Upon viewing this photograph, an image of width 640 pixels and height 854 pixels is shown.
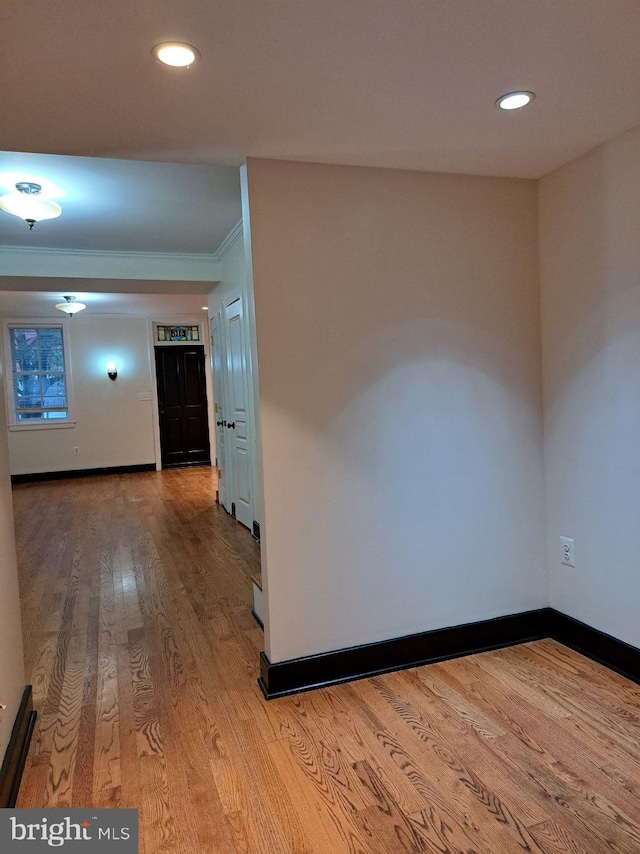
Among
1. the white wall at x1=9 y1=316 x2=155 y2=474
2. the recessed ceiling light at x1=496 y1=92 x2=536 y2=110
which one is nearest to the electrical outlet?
the recessed ceiling light at x1=496 y1=92 x2=536 y2=110

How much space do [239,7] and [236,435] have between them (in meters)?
4.09

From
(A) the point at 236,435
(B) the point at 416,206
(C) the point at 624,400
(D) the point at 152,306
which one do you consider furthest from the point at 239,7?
(D) the point at 152,306

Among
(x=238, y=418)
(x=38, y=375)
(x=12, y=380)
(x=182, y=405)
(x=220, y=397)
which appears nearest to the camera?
(x=238, y=418)

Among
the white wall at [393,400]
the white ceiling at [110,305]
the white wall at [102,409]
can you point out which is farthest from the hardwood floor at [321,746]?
the white wall at [102,409]

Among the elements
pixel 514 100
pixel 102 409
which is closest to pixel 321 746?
pixel 514 100

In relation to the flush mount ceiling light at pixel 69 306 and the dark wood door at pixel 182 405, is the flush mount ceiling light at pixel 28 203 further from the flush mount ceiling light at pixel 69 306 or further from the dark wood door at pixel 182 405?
the dark wood door at pixel 182 405

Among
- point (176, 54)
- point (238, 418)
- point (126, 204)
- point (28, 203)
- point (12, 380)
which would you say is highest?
point (126, 204)

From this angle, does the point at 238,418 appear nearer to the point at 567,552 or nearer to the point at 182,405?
the point at 567,552

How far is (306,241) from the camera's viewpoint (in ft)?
7.48

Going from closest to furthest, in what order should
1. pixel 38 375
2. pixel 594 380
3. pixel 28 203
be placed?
pixel 594 380
pixel 28 203
pixel 38 375

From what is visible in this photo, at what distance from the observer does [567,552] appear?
8.61 ft

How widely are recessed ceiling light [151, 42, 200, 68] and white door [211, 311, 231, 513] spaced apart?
3.88 m

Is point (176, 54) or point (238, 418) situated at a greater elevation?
point (176, 54)

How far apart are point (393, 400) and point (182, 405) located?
744cm
